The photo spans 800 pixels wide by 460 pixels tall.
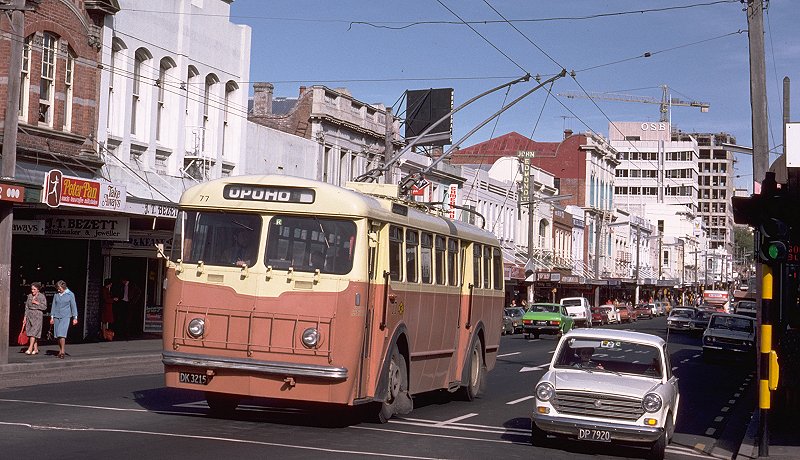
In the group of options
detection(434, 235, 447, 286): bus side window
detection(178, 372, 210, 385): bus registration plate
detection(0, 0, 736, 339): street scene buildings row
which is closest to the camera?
detection(178, 372, 210, 385): bus registration plate

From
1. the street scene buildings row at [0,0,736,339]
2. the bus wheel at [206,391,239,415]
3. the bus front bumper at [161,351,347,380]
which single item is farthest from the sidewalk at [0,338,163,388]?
the bus front bumper at [161,351,347,380]

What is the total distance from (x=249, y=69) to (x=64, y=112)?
1242 centimetres

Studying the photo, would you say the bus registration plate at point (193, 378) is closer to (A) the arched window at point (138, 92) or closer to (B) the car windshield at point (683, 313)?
(A) the arched window at point (138, 92)

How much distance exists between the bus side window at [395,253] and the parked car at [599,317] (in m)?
57.0

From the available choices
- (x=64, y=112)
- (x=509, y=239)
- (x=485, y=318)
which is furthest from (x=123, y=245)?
(x=509, y=239)

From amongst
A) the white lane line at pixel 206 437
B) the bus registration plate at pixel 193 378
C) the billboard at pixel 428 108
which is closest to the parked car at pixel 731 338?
the billboard at pixel 428 108

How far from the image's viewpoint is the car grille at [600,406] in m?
14.5

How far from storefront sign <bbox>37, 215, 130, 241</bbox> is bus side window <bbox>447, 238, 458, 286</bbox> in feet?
51.5

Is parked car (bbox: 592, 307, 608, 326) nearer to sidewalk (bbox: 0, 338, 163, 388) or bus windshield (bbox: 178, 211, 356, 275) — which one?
sidewalk (bbox: 0, 338, 163, 388)

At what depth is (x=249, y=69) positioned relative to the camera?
44469 millimetres

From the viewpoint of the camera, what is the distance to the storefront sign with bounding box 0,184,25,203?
2464 centimetres

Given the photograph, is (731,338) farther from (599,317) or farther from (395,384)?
(599,317)

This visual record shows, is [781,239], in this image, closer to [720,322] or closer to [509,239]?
[720,322]

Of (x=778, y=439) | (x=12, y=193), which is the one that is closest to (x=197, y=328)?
(x=778, y=439)
